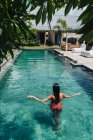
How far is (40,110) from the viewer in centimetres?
1127

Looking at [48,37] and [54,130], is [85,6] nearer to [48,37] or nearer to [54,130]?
[54,130]

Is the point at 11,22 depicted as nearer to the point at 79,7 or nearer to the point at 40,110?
the point at 79,7

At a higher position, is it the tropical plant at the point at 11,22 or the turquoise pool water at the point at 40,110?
the tropical plant at the point at 11,22

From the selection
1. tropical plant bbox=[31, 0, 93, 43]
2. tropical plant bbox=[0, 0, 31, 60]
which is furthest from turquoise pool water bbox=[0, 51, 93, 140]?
tropical plant bbox=[31, 0, 93, 43]

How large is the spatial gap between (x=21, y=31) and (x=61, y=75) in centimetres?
1685

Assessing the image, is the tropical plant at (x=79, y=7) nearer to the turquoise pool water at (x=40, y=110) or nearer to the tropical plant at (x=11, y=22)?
the tropical plant at (x=11, y=22)

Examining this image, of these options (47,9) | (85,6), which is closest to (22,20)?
(47,9)

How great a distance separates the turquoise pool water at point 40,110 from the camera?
878 cm

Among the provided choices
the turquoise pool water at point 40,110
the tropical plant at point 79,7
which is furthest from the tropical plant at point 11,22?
the turquoise pool water at point 40,110

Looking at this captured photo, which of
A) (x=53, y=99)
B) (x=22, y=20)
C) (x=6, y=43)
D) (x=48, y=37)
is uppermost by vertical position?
(x=22, y=20)

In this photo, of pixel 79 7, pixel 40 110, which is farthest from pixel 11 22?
pixel 40 110

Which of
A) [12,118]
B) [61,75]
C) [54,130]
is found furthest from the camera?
[61,75]

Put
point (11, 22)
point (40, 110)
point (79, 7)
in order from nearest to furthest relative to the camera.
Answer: point (79, 7), point (11, 22), point (40, 110)

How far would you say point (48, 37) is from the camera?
57969mm
